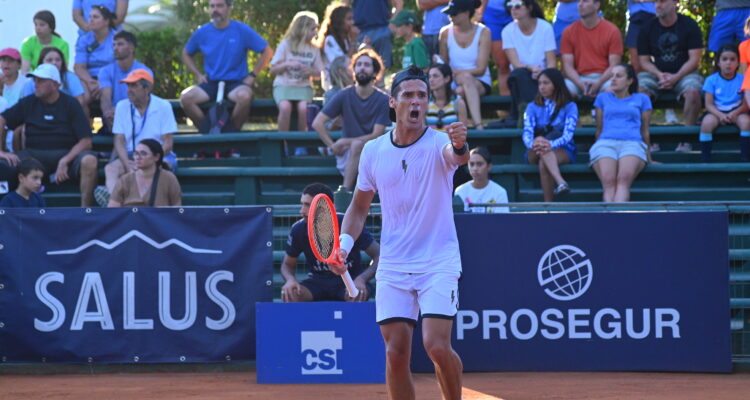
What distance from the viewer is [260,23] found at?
2272cm

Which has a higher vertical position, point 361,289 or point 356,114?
point 356,114

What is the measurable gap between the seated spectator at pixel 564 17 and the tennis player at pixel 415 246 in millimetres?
7346

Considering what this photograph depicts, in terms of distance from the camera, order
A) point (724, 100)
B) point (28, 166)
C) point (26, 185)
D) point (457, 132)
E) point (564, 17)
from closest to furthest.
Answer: point (457, 132)
point (28, 166)
point (26, 185)
point (724, 100)
point (564, 17)

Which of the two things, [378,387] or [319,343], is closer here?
[378,387]

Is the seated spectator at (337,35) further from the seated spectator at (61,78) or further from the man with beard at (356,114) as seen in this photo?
the seated spectator at (61,78)

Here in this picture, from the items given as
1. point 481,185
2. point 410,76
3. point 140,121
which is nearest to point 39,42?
point 140,121

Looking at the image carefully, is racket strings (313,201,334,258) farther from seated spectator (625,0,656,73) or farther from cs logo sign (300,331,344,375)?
seated spectator (625,0,656,73)

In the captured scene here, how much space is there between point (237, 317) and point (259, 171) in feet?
9.90

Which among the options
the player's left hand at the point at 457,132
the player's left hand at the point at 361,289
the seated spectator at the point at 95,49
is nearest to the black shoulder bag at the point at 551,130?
the player's left hand at the point at 361,289

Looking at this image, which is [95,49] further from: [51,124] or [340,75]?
[340,75]

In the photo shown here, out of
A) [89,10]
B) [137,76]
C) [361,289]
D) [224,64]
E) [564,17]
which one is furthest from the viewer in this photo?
[89,10]

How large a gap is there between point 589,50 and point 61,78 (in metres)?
6.05

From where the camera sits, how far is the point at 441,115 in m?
11.9

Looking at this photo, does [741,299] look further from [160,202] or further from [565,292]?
[160,202]
